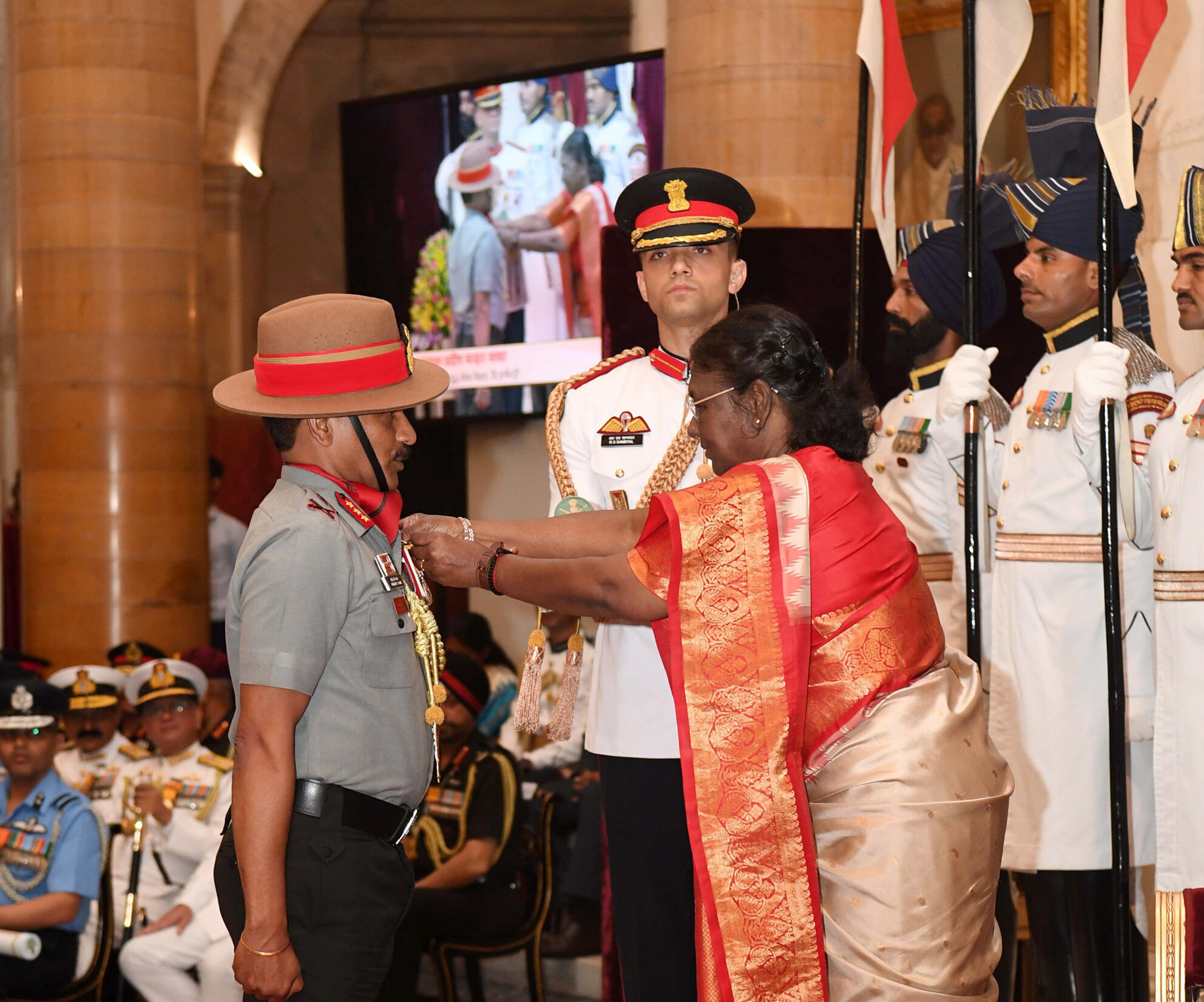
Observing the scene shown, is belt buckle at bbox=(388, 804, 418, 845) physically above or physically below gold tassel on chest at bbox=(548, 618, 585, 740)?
below

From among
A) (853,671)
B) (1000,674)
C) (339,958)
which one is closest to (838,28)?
(1000,674)

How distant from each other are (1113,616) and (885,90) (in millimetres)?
1451

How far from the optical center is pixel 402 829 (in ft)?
7.63

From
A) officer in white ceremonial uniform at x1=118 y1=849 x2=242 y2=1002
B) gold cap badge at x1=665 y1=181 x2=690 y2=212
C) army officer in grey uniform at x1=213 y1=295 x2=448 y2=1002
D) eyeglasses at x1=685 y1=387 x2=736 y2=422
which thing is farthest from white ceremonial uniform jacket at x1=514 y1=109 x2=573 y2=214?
army officer in grey uniform at x1=213 y1=295 x2=448 y2=1002

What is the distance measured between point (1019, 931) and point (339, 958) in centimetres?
273

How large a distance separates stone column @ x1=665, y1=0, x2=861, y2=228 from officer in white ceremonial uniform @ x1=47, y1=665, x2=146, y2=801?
2.92 m

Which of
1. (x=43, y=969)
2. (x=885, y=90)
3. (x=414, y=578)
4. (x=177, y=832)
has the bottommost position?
(x=43, y=969)

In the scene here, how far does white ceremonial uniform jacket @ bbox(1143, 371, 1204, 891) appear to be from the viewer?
308 cm

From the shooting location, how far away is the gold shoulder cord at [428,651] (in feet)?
7.76

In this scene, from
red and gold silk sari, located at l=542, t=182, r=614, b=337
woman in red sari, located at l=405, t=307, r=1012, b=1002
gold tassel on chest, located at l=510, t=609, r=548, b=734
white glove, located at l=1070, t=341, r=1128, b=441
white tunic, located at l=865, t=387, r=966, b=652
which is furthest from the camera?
red and gold silk sari, located at l=542, t=182, r=614, b=337

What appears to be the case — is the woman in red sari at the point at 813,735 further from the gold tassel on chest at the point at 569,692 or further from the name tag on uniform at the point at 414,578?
the gold tassel on chest at the point at 569,692

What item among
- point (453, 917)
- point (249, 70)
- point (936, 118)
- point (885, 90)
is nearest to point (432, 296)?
point (249, 70)

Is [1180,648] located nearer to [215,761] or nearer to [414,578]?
[414,578]

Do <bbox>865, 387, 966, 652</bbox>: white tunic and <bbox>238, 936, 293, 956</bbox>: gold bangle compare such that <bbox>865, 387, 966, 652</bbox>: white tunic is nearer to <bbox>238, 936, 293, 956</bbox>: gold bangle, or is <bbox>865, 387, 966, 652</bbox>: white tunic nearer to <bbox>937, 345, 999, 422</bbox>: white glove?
<bbox>937, 345, 999, 422</bbox>: white glove
